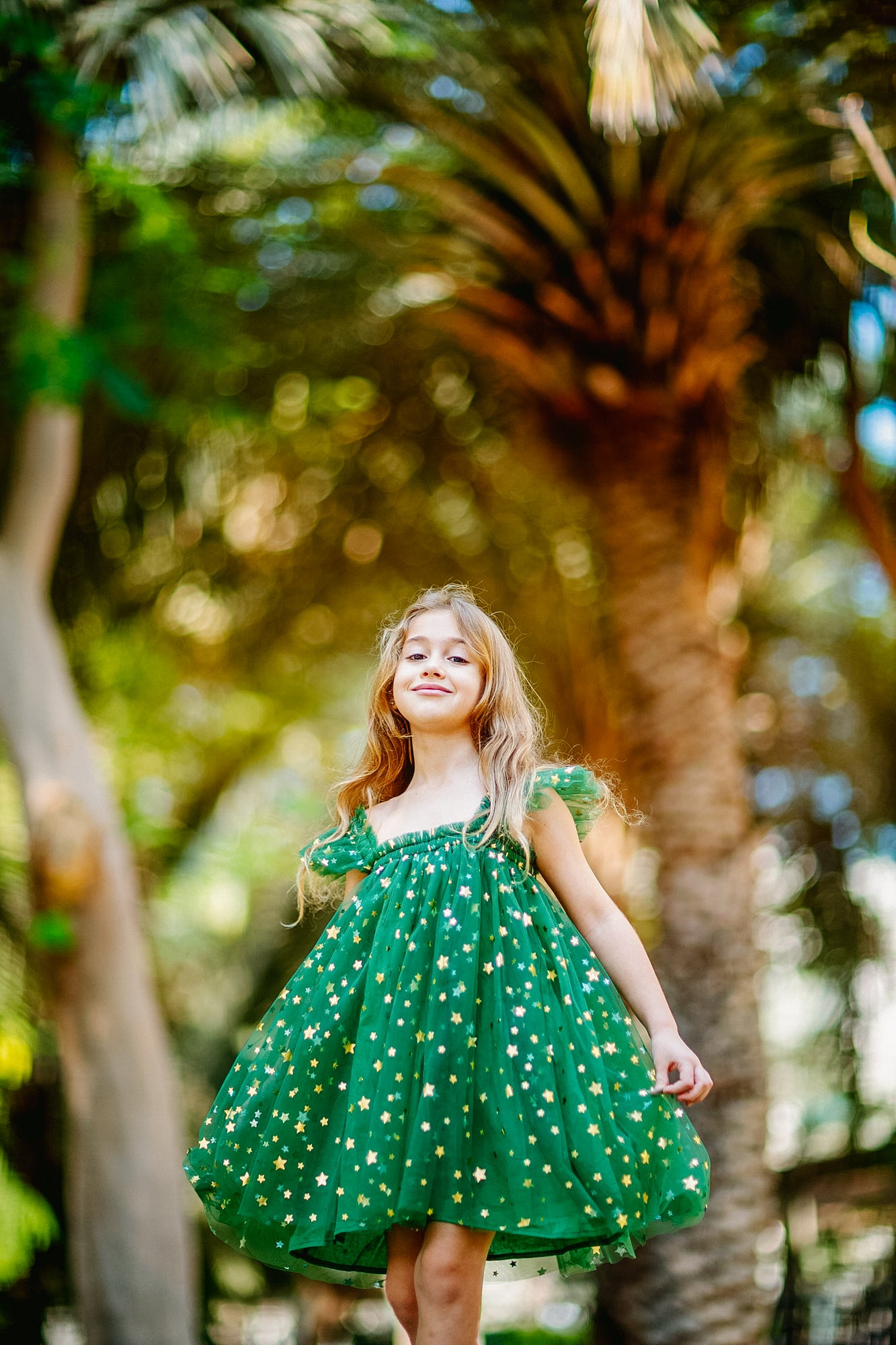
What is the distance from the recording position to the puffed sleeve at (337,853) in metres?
2.49

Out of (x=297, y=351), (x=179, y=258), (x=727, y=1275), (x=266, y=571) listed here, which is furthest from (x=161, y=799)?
(x=727, y=1275)

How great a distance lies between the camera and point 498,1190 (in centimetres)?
198

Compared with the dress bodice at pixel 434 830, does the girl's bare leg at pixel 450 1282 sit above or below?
below

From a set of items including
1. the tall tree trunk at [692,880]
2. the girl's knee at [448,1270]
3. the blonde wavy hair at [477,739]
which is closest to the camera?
the girl's knee at [448,1270]

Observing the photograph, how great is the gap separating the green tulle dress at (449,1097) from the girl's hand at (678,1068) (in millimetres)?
31

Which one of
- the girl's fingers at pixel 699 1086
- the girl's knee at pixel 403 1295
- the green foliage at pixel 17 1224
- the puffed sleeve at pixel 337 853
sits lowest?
the green foliage at pixel 17 1224

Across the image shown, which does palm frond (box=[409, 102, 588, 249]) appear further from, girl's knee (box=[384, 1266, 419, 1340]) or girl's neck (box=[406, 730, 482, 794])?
girl's knee (box=[384, 1266, 419, 1340])

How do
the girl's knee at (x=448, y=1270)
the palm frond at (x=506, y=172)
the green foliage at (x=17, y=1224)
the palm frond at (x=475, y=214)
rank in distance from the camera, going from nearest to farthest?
the girl's knee at (x=448, y=1270)
the palm frond at (x=506, y=172)
the palm frond at (x=475, y=214)
the green foliage at (x=17, y=1224)

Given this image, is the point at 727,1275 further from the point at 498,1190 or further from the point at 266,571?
the point at 266,571

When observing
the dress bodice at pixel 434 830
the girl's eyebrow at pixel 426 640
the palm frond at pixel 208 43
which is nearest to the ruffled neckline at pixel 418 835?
the dress bodice at pixel 434 830

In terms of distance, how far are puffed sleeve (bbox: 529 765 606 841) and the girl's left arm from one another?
0.02m

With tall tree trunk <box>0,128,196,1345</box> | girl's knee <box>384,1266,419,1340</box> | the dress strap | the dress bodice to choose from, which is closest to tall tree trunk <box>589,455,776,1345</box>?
tall tree trunk <box>0,128,196,1345</box>

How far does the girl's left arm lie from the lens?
7.15 ft

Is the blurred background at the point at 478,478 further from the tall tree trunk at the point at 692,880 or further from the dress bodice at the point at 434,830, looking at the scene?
the dress bodice at the point at 434,830
